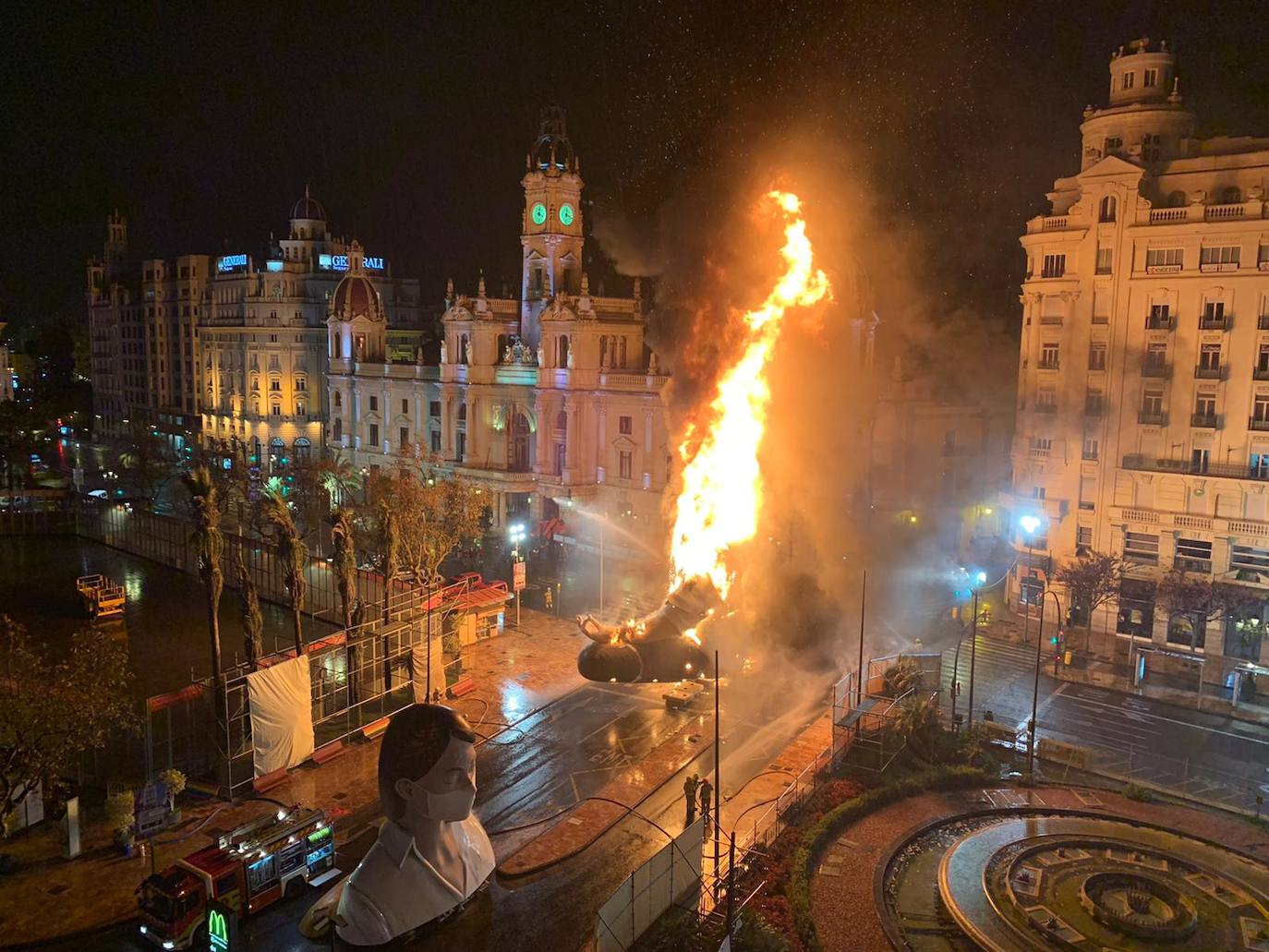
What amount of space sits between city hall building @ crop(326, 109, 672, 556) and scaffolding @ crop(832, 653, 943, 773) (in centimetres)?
2583

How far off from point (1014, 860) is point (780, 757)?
846 centimetres

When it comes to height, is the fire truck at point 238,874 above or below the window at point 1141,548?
below

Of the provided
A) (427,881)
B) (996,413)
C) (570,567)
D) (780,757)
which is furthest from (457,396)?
(427,881)

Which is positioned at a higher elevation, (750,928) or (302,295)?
(302,295)

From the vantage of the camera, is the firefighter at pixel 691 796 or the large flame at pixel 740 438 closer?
the firefighter at pixel 691 796

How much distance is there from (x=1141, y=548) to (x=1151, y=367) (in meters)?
8.14

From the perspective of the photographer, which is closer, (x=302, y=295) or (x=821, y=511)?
(x=821, y=511)

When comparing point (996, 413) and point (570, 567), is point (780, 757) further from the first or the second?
point (996, 413)

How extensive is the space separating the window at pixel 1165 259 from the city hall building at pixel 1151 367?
8 centimetres

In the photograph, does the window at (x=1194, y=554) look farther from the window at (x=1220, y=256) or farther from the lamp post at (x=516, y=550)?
the lamp post at (x=516, y=550)

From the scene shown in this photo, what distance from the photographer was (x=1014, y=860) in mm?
24641

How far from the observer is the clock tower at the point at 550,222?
70.0 m

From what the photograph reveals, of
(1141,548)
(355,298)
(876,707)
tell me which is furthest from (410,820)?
(355,298)

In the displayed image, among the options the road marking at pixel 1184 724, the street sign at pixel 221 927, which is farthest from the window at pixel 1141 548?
the street sign at pixel 221 927
